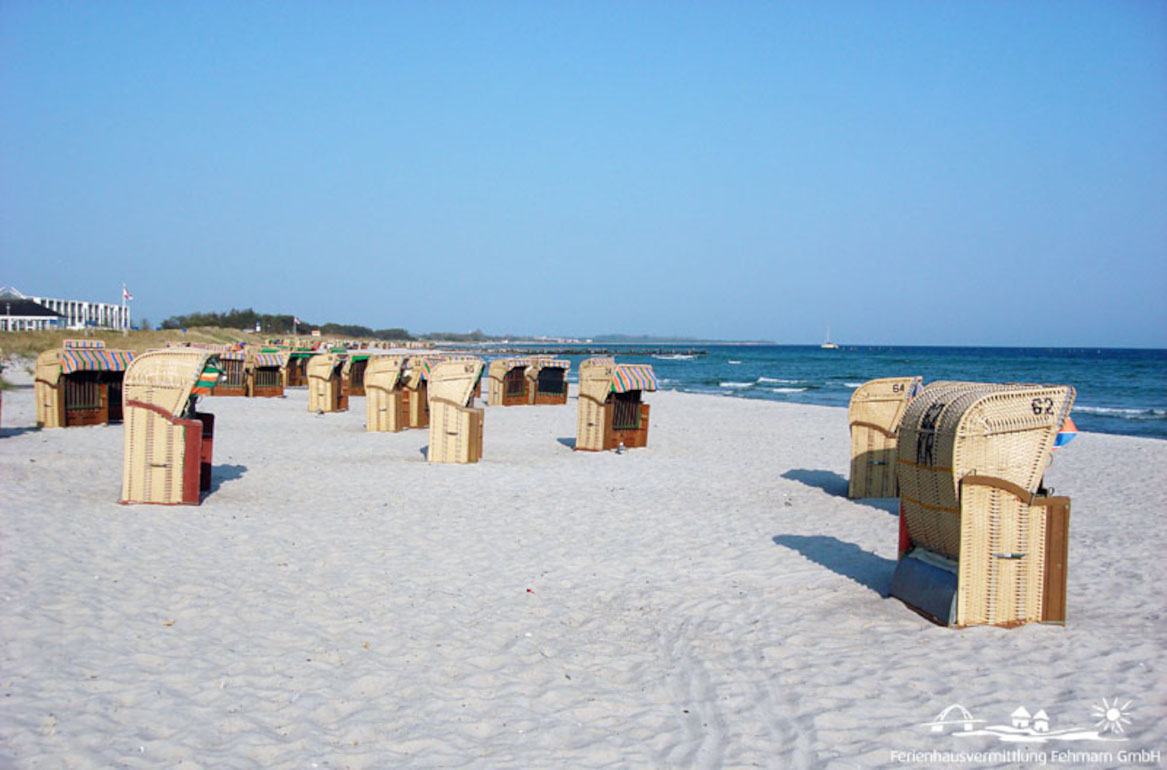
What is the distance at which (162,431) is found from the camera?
9.02m

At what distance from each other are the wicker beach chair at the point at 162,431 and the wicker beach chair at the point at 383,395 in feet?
26.5

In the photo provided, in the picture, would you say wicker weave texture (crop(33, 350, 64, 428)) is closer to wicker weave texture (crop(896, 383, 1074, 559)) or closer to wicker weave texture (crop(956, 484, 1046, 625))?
wicker weave texture (crop(896, 383, 1074, 559))

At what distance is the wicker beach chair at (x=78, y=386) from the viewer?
16.0 m

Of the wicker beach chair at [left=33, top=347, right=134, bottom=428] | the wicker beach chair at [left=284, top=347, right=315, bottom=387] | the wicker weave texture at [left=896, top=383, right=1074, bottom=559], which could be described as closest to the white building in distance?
the wicker beach chair at [left=284, top=347, right=315, bottom=387]

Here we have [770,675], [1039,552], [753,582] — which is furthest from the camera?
[753,582]

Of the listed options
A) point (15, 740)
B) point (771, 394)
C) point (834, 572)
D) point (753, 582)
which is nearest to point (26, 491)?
point (15, 740)

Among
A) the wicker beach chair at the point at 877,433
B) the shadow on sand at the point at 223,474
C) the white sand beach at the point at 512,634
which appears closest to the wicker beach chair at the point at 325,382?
the shadow on sand at the point at 223,474

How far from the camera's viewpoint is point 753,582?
279 inches

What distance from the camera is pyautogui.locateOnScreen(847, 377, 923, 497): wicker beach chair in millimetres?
11055

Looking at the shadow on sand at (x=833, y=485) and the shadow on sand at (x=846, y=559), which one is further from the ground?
the shadow on sand at (x=833, y=485)

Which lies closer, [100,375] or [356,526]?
[356,526]

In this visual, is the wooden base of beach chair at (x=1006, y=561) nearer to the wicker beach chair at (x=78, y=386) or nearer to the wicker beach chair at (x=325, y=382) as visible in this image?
the wicker beach chair at (x=78, y=386)

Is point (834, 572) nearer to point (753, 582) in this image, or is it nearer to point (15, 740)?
point (753, 582)

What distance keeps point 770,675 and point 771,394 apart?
39.9 m
